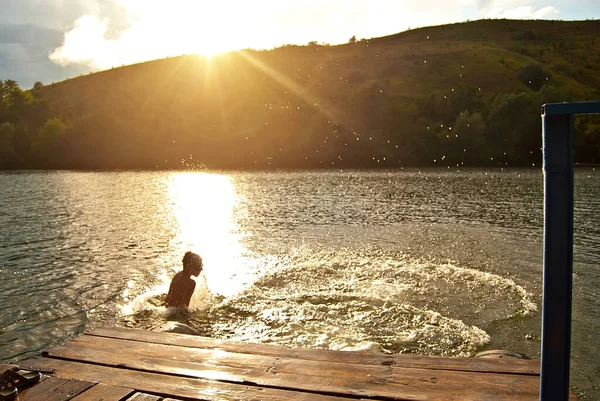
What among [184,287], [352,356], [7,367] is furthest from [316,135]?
[7,367]

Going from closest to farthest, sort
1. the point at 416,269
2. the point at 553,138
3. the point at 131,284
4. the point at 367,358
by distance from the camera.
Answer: the point at 553,138
the point at 367,358
the point at 131,284
the point at 416,269

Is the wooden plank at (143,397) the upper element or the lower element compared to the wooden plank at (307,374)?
upper

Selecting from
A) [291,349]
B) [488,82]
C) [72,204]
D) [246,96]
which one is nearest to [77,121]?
[246,96]

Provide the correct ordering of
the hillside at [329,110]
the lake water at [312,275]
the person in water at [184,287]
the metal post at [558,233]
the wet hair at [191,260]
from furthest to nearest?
the hillside at [329,110] < the person in water at [184,287] < the wet hair at [191,260] < the lake water at [312,275] < the metal post at [558,233]

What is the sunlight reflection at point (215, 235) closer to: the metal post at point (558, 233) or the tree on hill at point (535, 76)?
the metal post at point (558, 233)

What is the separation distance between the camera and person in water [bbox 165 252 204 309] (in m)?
13.0

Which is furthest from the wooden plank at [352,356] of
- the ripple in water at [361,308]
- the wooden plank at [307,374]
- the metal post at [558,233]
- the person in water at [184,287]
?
the person in water at [184,287]

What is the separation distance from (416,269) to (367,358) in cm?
1266

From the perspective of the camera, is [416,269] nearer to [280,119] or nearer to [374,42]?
[280,119]

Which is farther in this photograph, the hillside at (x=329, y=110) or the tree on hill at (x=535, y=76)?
the tree on hill at (x=535, y=76)

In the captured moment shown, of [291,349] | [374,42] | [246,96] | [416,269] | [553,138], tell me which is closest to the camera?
[553,138]

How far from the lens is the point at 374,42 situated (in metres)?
179

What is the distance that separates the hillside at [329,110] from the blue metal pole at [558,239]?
297ft

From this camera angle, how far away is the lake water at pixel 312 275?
12.1 meters
